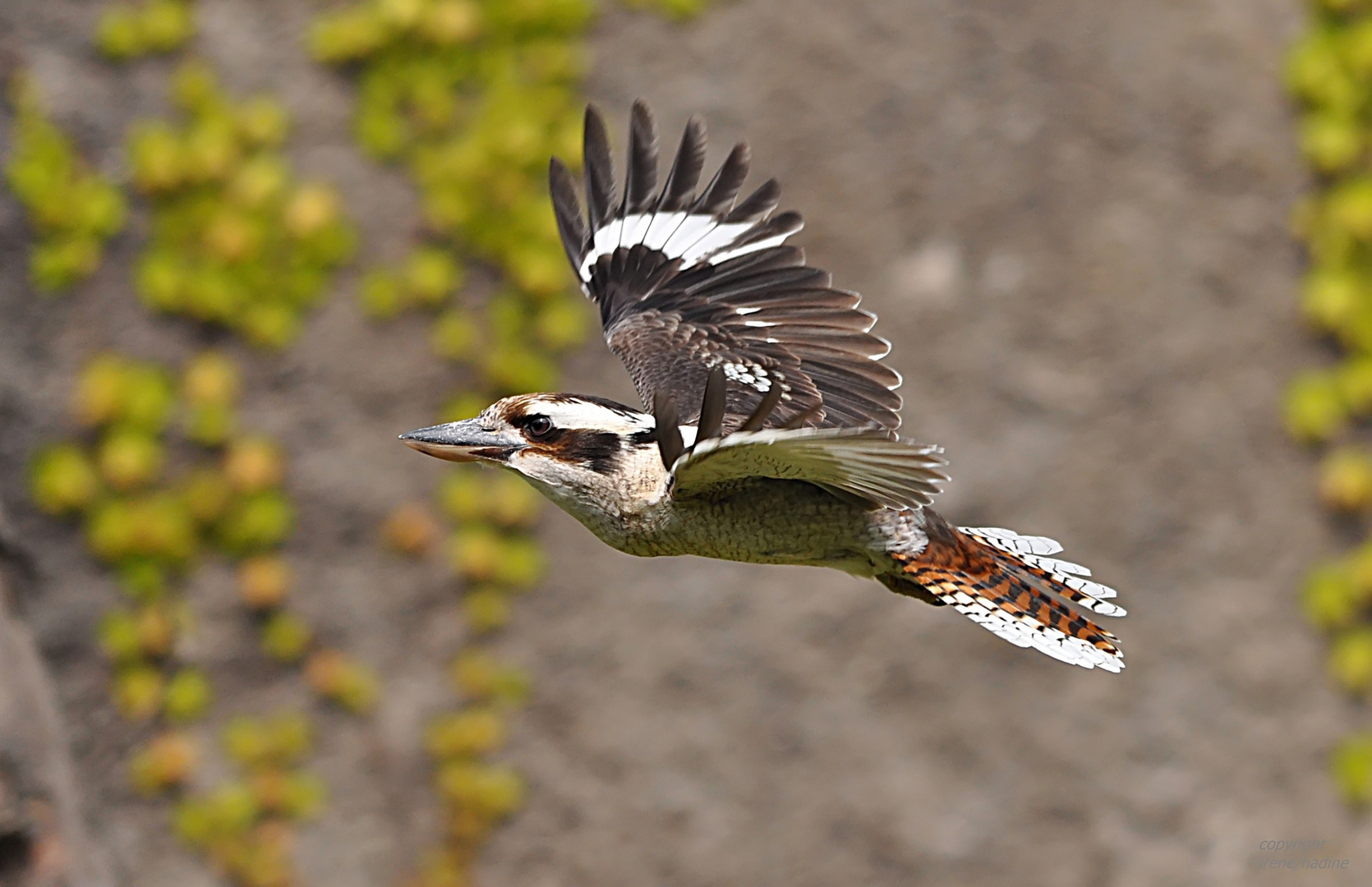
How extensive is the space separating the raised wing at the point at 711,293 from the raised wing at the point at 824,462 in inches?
24.0

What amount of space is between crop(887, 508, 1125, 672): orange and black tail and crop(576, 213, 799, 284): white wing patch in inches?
41.2

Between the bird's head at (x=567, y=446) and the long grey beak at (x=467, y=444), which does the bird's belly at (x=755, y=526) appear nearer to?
the bird's head at (x=567, y=446)

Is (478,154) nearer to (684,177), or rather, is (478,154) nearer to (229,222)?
(229,222)

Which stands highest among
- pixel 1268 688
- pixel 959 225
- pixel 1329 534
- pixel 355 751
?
pixel 959 225

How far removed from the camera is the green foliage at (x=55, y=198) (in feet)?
24.0

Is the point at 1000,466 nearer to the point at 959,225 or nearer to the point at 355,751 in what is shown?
the point at 959,225

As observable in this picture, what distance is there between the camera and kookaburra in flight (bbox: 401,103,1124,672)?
11.6 ft

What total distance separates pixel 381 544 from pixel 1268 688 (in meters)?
4.56

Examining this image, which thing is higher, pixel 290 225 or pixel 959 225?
pixel 959 225

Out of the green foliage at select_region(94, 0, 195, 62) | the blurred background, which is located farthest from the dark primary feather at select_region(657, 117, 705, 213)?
the green foliage at select_region(94, 0, 195, 62)

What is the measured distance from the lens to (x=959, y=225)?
25.7 feet

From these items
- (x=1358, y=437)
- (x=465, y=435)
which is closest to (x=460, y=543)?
(x=465, y=435)

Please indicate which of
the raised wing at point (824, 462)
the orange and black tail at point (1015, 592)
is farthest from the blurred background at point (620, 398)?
the raised wing at point (824, 462)

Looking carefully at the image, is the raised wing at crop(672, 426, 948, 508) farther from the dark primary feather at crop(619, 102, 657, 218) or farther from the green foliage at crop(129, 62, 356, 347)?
the green foliage at crop(129, 62, 356, 347)
